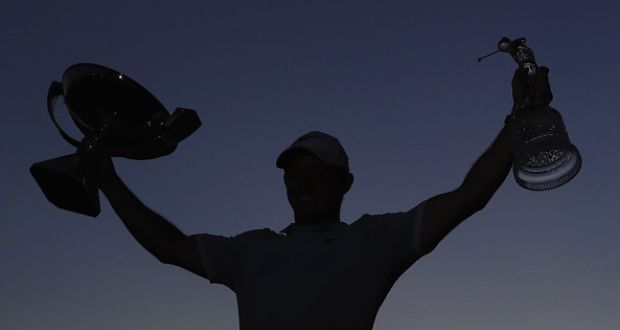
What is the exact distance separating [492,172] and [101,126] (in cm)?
214

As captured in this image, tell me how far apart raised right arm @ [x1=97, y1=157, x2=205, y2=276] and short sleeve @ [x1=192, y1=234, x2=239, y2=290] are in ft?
0.11

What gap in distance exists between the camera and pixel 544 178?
3.25 meters

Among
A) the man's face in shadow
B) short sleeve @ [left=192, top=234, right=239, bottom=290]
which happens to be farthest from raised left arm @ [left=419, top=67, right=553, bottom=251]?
short sleeve @ [left=192, top=234, right=239, bottom=290]

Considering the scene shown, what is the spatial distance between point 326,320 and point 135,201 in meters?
1.29

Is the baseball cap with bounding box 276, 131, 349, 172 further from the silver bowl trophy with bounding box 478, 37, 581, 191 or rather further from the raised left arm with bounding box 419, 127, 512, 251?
the silver bowl trophy with bounding box 478, 37, 581, 191

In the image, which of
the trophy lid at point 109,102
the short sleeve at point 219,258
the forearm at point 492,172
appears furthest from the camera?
the trophy lid at point 109,102

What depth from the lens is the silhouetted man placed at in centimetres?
344

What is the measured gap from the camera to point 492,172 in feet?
11.0

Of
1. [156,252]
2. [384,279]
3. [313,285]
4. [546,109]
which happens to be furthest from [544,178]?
[156,252]

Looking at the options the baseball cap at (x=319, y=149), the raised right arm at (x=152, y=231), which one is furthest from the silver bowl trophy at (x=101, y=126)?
the baseball cap at (x=319, y=149)

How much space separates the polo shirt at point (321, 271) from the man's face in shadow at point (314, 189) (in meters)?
0.09

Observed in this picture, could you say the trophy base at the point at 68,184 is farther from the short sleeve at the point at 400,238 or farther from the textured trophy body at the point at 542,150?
the textured trophy body at the point at 542,150

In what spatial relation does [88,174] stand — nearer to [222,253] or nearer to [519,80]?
[222,253]

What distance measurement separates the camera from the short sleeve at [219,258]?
3.90m
